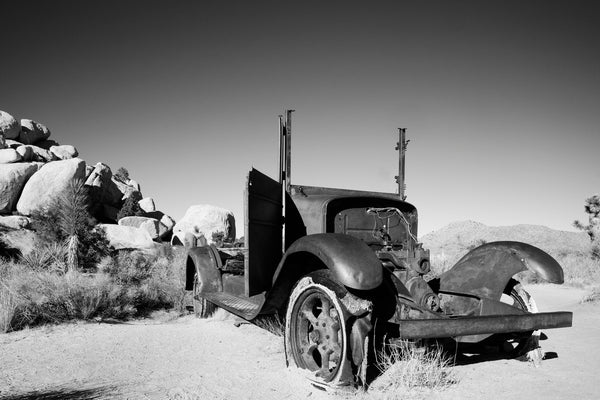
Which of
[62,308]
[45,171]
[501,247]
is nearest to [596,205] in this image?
[501,247]

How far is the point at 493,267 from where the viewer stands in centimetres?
446

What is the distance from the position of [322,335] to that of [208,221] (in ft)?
79.9

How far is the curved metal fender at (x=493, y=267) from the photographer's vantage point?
411 cm

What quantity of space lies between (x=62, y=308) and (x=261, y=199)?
3.93m

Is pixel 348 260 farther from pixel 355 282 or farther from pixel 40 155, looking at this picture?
pixel 40 155

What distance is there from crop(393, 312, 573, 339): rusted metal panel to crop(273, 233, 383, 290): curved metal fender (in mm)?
407

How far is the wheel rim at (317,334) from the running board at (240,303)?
1.59ft

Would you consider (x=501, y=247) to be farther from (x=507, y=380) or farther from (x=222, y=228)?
(x=222, y=228)

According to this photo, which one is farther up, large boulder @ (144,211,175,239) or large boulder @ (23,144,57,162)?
large boulder @ (23,144,57,162)

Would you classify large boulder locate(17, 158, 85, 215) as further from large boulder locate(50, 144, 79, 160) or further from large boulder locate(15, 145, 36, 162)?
large boulder locate(50, 144, 79, 160)

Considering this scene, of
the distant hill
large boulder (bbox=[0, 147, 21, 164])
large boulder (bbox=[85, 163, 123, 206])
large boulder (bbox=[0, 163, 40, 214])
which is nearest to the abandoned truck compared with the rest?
large boulder (bbox=[0, 163, 40, 214])

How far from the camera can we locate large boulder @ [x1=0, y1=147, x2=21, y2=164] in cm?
2394

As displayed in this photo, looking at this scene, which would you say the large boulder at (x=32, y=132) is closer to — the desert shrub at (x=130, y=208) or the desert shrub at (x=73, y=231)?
the desert shrub at (x=130, y=208)

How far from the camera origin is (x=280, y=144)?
4.84m
